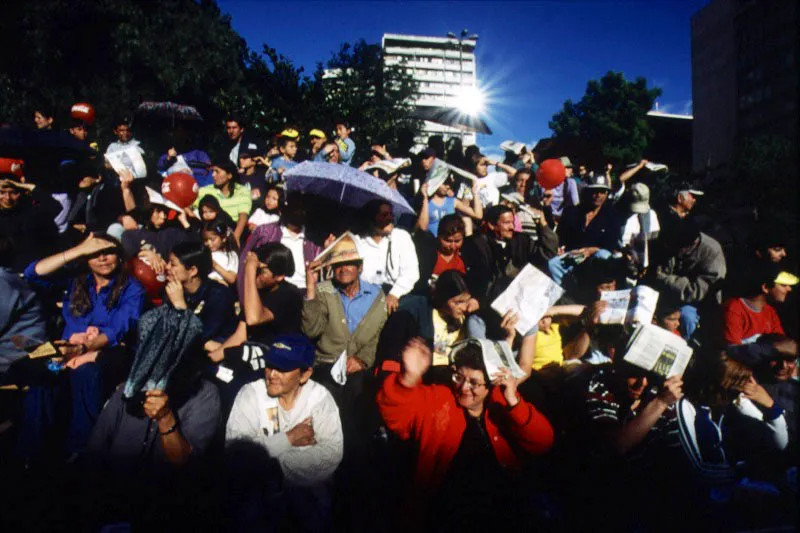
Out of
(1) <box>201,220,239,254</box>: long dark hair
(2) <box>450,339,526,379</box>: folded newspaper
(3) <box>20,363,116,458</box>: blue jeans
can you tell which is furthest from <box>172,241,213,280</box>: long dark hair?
(2) <box>450,339,526,379</box>: folded newspaper

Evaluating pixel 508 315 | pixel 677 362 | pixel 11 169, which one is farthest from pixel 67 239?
pixel 677 362

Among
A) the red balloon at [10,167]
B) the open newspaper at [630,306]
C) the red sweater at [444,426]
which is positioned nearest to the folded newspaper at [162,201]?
the red balloon at [10,167]

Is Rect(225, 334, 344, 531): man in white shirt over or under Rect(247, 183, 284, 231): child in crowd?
under

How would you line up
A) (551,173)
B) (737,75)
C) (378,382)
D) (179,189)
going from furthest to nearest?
(737,75)
(551,173)
(179,189)
(378,382)

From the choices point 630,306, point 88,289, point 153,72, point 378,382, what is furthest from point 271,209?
point 153,72

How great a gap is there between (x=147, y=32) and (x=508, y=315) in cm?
1163

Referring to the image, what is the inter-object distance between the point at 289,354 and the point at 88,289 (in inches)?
85.7

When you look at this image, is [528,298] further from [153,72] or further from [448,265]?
[153,72]

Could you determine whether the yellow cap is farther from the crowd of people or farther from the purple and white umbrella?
the purple and white umbrella

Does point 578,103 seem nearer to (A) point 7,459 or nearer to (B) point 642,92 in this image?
(B) point 642,92

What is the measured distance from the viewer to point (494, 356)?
10.7ft

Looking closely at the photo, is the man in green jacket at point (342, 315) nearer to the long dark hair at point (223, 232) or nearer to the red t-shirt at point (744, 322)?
the long dark hair at point (223, 232)

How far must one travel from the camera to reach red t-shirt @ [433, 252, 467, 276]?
16.6 feet

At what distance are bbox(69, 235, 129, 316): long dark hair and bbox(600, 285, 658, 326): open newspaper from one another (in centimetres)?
443
